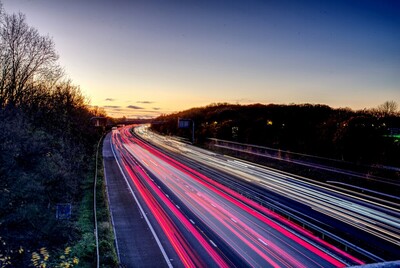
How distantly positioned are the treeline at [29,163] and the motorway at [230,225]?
24.1 ft

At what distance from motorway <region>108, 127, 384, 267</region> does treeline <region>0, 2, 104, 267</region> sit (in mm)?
7339

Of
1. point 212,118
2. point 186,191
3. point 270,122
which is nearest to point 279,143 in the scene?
point 270,122

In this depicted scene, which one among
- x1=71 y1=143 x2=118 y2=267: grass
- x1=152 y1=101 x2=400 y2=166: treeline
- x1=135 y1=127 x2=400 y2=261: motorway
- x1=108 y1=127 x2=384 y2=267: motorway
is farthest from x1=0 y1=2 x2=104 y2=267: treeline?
x1=152 y1=101 x2=400 y2=166: treeline

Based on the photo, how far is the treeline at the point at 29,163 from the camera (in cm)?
1905

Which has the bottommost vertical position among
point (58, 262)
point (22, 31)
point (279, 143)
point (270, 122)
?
point (58, 262)

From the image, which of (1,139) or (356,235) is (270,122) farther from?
(1,139)

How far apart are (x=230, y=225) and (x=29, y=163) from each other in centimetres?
1690

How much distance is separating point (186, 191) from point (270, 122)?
3817cm

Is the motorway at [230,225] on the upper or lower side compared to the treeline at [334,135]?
lower

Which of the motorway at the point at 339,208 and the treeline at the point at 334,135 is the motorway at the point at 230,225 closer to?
the motorway at the point at 339,208

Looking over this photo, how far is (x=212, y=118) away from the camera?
104812 millimetres

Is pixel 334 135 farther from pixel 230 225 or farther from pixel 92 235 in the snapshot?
pixel 92 235

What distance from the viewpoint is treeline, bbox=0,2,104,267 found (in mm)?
19047

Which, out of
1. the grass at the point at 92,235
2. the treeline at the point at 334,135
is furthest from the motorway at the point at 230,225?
the treeline at the point at 334,135
